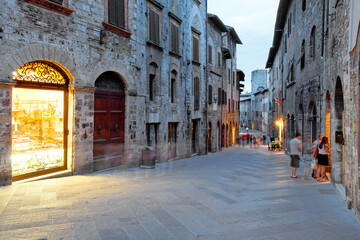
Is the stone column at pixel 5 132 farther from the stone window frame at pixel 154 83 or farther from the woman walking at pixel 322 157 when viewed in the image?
the woman walking at pixel 322 157

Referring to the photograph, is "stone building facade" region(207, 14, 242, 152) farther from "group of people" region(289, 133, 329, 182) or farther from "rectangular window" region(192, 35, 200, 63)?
"group of people" region(289, 133, 329, 182)

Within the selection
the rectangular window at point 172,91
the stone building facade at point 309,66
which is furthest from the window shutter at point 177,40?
the stone building facade at point 309,66

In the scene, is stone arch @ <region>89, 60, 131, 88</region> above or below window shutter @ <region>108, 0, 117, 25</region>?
below

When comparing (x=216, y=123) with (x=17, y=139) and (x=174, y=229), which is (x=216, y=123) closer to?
(x=17, y=139)

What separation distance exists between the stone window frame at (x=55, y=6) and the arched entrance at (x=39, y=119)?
4.42ft

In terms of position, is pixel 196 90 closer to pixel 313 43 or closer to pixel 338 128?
pixel 313 43

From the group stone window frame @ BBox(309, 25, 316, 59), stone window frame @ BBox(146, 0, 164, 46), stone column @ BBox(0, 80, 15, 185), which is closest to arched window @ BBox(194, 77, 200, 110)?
stone window frame @ BBox(146, 0, 164, 46)

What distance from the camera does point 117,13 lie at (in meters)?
10.2

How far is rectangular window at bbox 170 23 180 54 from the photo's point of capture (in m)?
14.7

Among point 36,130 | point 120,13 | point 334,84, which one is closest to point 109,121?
point 36,130

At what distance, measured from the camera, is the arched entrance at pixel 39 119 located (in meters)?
7.33

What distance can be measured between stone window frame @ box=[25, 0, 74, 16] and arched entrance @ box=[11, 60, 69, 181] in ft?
4.42

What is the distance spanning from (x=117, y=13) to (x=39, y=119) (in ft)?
14.5

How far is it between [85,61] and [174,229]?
603 centimetres
